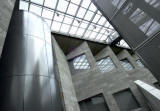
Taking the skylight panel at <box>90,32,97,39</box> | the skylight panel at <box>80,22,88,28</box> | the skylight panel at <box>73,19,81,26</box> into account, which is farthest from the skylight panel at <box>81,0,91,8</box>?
the skylight panel at <box>90,32,97,39</box>

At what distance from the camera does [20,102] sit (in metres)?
4.11

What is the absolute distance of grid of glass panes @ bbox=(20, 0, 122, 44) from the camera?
13328 millimetres

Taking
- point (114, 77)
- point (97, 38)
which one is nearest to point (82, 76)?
point (114, 77)

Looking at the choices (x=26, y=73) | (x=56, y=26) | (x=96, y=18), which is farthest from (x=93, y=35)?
(x=26, y=73)

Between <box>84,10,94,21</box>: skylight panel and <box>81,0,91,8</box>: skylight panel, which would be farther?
<box>84,10,94,21</box>: skylight panel

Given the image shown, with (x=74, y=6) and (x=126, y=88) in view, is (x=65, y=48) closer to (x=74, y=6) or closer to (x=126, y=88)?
(x=74, y=6)

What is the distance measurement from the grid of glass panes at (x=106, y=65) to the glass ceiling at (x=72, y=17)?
3.50 m

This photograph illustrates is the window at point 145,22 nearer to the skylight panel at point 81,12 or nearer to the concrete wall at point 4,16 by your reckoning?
the concrete wall at point 4,16

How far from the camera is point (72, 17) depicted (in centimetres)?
1538

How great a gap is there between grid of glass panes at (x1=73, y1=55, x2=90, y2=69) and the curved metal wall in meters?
10.2

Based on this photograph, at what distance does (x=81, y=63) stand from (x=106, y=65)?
4.64m

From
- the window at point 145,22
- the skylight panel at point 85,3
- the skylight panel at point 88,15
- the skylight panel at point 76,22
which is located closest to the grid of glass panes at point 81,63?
the skylight panel at point 76,22

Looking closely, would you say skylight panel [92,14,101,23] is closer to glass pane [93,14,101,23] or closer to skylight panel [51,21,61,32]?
glass pane [93,14,101,23]

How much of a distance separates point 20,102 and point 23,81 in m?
0.87
